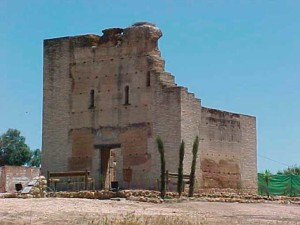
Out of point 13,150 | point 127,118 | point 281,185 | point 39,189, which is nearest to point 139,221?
point 39,189

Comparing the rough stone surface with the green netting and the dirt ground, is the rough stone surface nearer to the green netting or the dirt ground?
the green netting

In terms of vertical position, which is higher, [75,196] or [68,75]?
[68,75]

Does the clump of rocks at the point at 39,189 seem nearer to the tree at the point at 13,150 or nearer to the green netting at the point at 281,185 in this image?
the green netting at the point at 281,185

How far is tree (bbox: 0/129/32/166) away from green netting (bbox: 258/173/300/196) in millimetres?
32237

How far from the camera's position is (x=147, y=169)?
3102 centimetres

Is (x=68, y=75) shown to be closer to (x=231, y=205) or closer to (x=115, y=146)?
(x=115, y=146)

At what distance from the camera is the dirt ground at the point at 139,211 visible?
16.8m

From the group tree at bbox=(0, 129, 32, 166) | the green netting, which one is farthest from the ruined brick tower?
tree at bbox=(0, 129, 32, 166)

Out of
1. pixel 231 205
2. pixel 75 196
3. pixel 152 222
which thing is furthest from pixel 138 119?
pixel 152 222

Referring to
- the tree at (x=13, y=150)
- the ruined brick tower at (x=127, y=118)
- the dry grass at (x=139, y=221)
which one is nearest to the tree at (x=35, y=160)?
the tree at (x=13, y=150)

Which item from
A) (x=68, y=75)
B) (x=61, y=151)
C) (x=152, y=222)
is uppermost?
(x=68, y=75)

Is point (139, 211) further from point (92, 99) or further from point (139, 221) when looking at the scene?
point (92, 99)

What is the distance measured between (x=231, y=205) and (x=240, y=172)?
38.9ft

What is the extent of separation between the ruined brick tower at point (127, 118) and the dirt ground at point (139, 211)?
7.51 m
